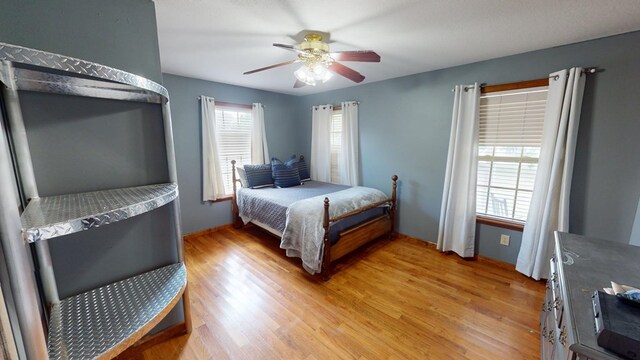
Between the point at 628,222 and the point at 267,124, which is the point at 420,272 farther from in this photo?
the point at 267,124

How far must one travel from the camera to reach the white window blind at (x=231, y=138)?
3729 mm

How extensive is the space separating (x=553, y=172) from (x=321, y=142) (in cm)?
302

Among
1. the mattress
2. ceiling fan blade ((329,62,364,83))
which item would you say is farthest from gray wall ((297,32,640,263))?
ceiling fan blade ((329,62,364,83))

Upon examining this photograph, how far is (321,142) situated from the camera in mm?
4297

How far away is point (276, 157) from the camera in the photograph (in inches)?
177

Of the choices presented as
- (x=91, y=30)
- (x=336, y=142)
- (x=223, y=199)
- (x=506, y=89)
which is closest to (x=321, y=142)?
(x=336, y=142)

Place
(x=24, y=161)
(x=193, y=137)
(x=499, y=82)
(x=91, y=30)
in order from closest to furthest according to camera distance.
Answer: (x=24, y=161) → (x=91, y=30) → (x=499, y=82) → (x=193, y=137)

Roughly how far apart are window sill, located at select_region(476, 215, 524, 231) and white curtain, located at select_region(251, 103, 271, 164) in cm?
321

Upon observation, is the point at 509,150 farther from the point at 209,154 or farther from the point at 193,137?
the point at 193,137

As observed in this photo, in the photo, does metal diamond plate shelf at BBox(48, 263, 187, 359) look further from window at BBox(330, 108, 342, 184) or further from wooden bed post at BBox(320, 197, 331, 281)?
window at BBox(330, 108, 342, 184)

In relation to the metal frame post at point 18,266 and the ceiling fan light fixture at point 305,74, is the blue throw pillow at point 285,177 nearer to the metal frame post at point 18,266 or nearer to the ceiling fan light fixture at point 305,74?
the ceiling fan light fixture at point 305,74

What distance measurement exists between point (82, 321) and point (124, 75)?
98cm

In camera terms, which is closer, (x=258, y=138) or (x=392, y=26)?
(x=392, y=26)

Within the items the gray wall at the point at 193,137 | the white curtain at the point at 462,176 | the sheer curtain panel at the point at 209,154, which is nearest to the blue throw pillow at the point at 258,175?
the sheer curtain panel at the point at 209,154
